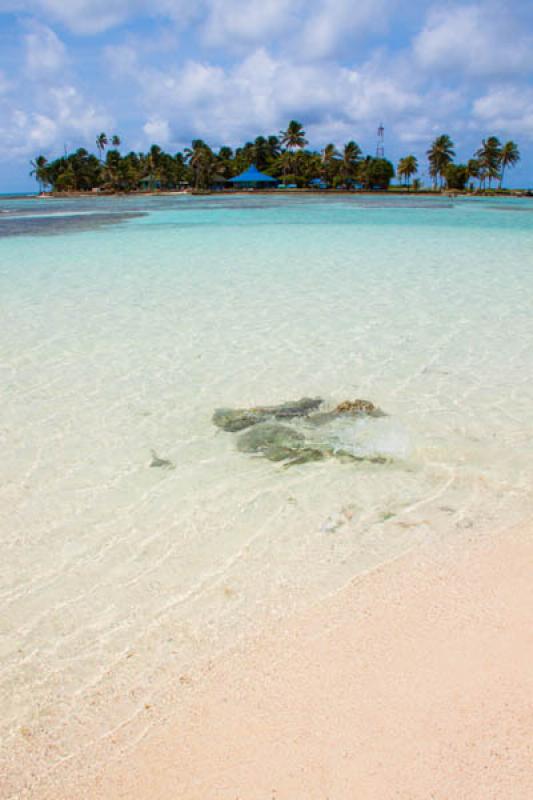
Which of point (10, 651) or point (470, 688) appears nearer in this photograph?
point (470, 688)

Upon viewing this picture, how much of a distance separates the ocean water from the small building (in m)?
71.4

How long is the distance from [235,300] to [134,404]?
13.4 feet

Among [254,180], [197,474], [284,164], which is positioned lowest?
[197,474]

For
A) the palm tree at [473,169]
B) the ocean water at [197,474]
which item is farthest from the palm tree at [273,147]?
the ocean water at [197,474]

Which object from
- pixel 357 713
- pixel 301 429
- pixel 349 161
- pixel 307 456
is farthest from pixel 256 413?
pixel 349 161

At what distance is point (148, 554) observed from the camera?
2.91 meters

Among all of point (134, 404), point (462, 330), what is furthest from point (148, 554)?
point (462, 330)

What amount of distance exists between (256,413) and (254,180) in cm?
7586

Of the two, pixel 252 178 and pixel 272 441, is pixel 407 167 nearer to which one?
pixel 252 178

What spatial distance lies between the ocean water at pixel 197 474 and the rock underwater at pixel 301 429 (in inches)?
2.9

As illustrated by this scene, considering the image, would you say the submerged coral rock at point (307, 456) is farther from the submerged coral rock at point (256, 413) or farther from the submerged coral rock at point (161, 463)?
the submerged coral rock at point (161, 463)

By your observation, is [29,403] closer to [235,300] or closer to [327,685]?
[327,685]

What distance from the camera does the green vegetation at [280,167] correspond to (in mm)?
73938

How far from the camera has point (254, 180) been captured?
245ft
